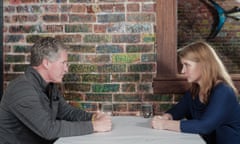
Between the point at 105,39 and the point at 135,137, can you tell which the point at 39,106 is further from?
the point at 105,39

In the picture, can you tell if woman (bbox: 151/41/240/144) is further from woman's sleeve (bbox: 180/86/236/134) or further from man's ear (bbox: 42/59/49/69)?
man's ear (bbox: 42/59/49/69)

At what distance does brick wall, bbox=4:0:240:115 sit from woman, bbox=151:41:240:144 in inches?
Result: 25.8

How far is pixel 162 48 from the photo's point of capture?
306cm

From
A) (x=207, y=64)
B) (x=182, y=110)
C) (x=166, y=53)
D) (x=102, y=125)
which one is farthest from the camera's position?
(x=166, y=53)

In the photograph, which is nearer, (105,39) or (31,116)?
(31,116)

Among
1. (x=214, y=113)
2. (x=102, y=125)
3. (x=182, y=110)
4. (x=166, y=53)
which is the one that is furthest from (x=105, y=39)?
(x=214, y=113)

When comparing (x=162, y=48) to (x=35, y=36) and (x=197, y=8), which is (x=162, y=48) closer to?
(x=197, y=8)

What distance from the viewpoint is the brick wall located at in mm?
3076

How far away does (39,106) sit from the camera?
1.93 m

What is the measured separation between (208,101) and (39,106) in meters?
1.07

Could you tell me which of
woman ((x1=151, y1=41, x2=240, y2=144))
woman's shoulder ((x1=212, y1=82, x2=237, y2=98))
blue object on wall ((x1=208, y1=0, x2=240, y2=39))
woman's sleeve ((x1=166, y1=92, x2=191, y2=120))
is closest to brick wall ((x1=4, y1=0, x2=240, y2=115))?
blue object on wall ((x1=208, y1=0, x2=240, y2=39))

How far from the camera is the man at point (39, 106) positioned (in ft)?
6.30

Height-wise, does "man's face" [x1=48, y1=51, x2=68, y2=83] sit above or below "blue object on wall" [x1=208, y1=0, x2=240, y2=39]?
below

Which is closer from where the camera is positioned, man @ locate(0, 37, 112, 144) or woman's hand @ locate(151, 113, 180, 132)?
man @ locate(0, 37, 112, 144)
